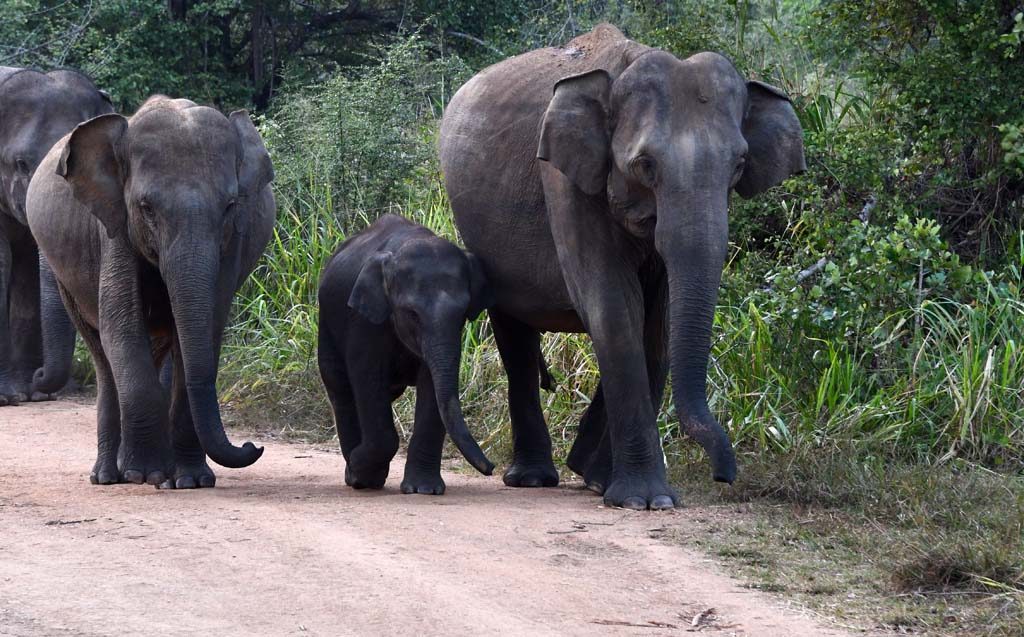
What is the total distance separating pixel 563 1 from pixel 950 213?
619 centimetres

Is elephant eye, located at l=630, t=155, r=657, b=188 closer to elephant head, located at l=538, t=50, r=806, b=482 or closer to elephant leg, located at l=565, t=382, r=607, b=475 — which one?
elephant head, located at l=538, t=50, r=806, b=482

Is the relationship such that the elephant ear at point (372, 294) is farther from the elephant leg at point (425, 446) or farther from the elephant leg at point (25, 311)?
the elephant leg at point (25, 311)

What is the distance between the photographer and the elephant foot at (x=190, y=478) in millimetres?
7477

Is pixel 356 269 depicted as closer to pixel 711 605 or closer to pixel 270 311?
pixel 711 605

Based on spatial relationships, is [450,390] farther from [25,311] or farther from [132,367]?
[25,311]

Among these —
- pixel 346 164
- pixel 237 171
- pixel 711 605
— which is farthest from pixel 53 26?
pixel 711 605

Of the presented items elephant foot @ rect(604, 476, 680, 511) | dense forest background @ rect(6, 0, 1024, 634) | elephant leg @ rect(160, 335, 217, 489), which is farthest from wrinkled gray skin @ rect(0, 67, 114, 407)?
elephant foot @ rect(604, 476, 680, 511)

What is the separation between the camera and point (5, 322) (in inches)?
468

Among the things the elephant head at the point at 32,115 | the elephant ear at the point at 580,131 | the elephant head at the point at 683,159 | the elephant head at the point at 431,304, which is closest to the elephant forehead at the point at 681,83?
the elephant head at the point at 683,159

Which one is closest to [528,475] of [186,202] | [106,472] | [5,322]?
[106,472]

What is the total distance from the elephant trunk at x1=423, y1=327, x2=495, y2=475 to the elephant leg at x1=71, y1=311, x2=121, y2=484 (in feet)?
5.75

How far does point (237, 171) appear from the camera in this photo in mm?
7391

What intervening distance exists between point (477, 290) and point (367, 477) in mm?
A: 1015

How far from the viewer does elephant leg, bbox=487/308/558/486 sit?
7.82 metres
